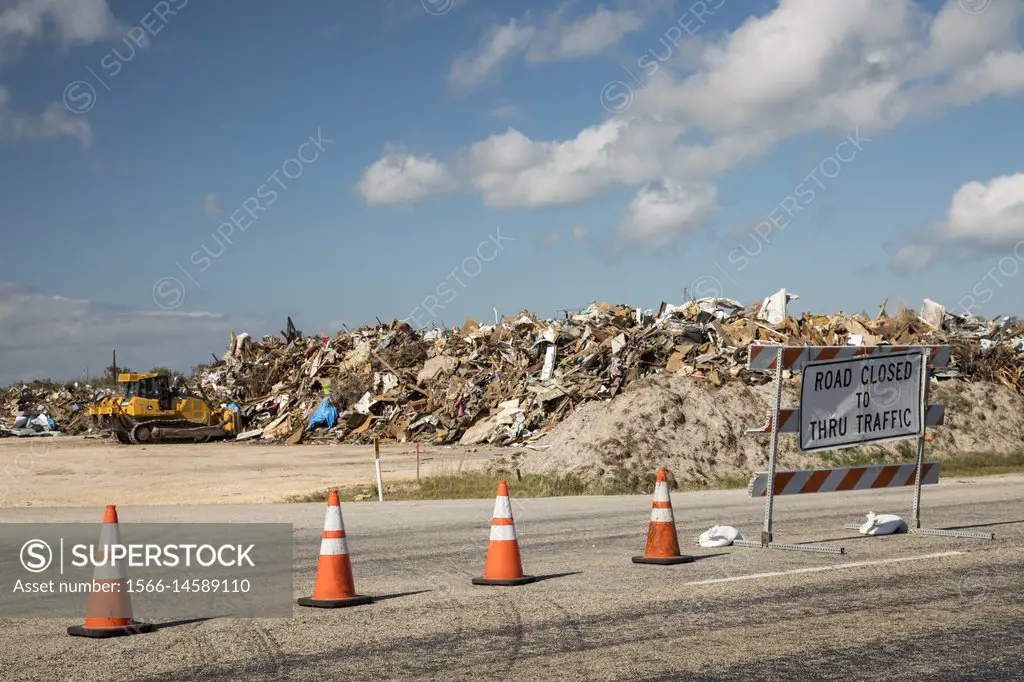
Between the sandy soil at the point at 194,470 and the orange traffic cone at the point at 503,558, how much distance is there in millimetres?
12375

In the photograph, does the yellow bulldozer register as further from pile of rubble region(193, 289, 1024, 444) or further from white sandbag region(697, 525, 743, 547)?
white sandbag region(697, 525, 743, 547)

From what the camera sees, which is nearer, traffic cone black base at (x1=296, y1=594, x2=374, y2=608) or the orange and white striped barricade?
traffic cone black base at (x1=296, y1=594, x2=374, y2=608)

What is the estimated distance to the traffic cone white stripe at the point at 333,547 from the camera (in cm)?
812

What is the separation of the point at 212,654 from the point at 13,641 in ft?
4.93

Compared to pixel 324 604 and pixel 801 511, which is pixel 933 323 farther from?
pixel 324 604

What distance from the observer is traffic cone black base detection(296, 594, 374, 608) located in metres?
8.02

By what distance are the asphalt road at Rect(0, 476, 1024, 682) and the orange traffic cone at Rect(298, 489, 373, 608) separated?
15 centimetres

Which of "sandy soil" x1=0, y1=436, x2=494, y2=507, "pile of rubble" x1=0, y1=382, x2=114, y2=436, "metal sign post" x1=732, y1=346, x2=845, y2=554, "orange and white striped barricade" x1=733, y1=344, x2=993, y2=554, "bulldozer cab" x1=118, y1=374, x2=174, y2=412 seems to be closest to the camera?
"metal sign post" x1=732, y1=346, x2=845, y2=554

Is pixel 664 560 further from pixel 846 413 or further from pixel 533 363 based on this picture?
pixel 533 363

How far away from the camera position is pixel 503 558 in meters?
8.94

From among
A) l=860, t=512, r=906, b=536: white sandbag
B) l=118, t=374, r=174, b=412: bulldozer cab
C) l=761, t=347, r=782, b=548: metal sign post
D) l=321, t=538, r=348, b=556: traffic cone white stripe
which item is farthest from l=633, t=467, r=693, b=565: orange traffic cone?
l=118, t=374, r=174, b=412: bulldozer cab

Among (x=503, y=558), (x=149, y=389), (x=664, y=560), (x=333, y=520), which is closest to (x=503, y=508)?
(x=503, y=558)

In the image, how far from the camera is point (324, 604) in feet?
26.3

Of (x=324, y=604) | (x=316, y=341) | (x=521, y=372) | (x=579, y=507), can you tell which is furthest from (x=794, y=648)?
(x=316, y=341)
